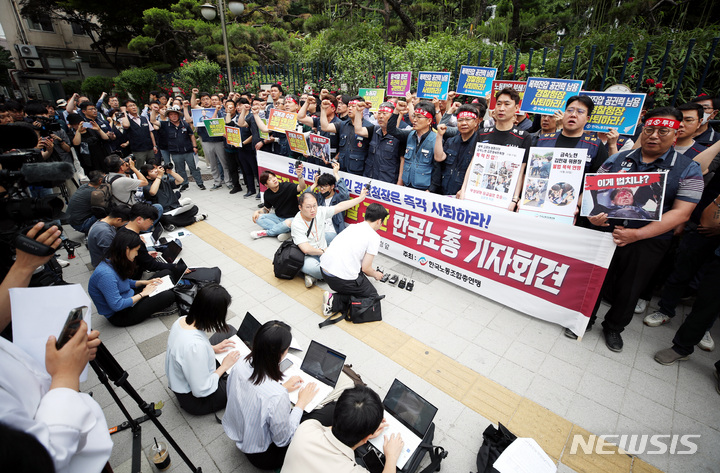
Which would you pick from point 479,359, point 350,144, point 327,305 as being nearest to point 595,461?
point 479,359

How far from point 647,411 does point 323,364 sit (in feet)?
9.77

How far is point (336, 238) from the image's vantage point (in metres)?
4.27

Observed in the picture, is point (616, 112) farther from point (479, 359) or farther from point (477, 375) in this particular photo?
point (477, 375)

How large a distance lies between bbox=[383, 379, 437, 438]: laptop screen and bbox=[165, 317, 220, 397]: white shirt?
1.48 metres

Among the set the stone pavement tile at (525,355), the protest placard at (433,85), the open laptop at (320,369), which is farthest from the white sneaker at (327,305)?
the protest placard at (433,85)

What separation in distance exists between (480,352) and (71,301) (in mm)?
3583

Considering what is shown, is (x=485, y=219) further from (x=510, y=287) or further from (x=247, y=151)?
(x=247, y=151)

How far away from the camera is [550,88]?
4.39 m

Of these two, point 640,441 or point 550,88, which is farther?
point 550,88

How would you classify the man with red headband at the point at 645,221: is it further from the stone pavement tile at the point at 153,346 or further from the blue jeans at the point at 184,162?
the blue jeans at the point at 184,162

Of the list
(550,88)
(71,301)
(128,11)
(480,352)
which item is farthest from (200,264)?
(128,11)

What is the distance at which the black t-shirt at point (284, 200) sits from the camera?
623 centimetres

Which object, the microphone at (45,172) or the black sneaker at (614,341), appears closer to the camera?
the microphone at (45,172)

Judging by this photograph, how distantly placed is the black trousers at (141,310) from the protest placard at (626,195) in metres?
4.92
